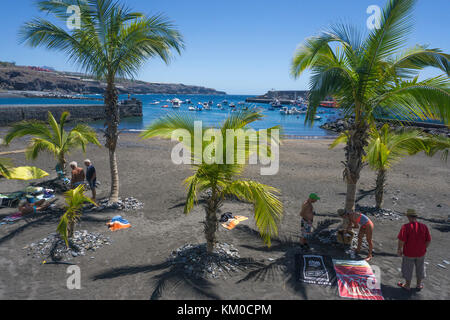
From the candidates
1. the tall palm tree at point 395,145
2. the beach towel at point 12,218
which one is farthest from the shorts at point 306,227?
the beach towel at point 12,218

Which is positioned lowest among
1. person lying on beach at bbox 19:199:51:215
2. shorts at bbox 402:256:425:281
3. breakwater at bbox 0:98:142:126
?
person lying on beach at bbox 19:199:51:215

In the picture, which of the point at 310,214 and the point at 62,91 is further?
the point at 62,91

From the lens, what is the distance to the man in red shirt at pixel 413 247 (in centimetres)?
453

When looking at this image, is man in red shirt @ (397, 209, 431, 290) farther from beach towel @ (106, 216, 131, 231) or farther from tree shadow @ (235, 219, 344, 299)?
beach towel @ (106, 216, 131, 231)

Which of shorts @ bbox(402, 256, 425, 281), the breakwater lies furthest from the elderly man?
the breakwater

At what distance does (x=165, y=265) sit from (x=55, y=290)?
6.08ft

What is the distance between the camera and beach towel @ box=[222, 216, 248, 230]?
280 inches

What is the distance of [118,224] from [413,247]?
21.4 feet

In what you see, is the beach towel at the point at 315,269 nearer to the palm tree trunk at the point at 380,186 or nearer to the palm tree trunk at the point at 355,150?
the palm tree trunk at the point at 355,150

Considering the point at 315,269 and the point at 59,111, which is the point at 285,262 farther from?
the point at 59,111

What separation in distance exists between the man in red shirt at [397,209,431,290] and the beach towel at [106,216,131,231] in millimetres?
6246
